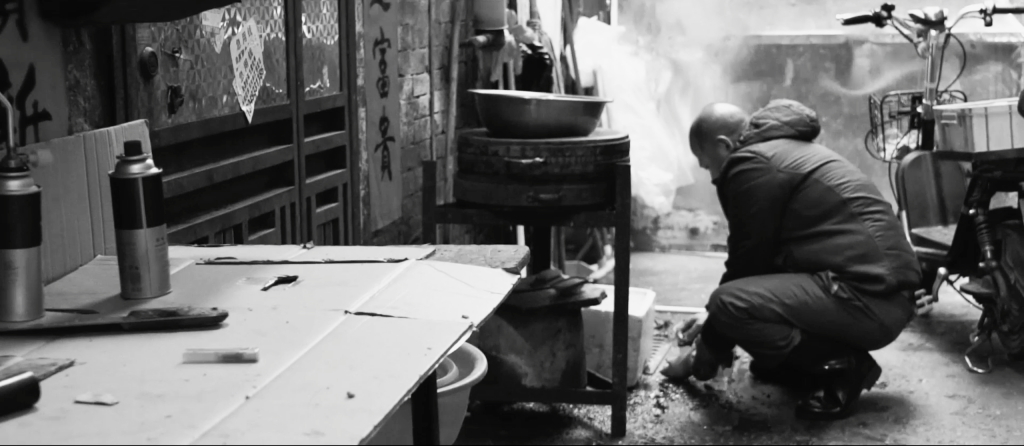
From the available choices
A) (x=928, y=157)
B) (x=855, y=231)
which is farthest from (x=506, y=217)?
(x=928, y=157)

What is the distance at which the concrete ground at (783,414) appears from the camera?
3996mm

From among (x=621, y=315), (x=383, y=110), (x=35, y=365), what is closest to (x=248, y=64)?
(x=383, y=110)

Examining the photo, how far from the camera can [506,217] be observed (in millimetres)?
3930

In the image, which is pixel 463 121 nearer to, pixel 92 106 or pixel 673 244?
pixel 673 244

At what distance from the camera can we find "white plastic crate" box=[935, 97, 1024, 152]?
15.4 feet

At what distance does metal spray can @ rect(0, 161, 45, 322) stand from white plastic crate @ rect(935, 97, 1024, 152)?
4.12 meters

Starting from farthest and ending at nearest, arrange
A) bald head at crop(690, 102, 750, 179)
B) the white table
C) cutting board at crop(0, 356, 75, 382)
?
1. bald head at crop(690, 102, 750, 179)
2. cutting board at crop(0, 356, 75, 382)
3. the white table

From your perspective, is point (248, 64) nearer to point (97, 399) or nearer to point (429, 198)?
point (429, 198)

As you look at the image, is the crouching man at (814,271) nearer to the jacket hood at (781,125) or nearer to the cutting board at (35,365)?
the jacket hood at (781,125)

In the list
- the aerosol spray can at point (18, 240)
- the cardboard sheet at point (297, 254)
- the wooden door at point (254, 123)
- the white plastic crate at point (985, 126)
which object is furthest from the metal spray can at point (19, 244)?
the white plastic crate at point (985, 126)

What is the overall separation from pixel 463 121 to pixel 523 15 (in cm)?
80

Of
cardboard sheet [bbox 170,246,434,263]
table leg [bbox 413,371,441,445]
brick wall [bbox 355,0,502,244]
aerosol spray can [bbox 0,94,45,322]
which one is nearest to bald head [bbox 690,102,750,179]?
brick wall [bbox 355,0,502,244]

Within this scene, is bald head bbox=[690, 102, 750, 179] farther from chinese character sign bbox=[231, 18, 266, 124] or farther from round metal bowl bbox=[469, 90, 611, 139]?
chinese character sign bbox=[231, 18, 266, 124]

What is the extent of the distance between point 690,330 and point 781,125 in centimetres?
97
